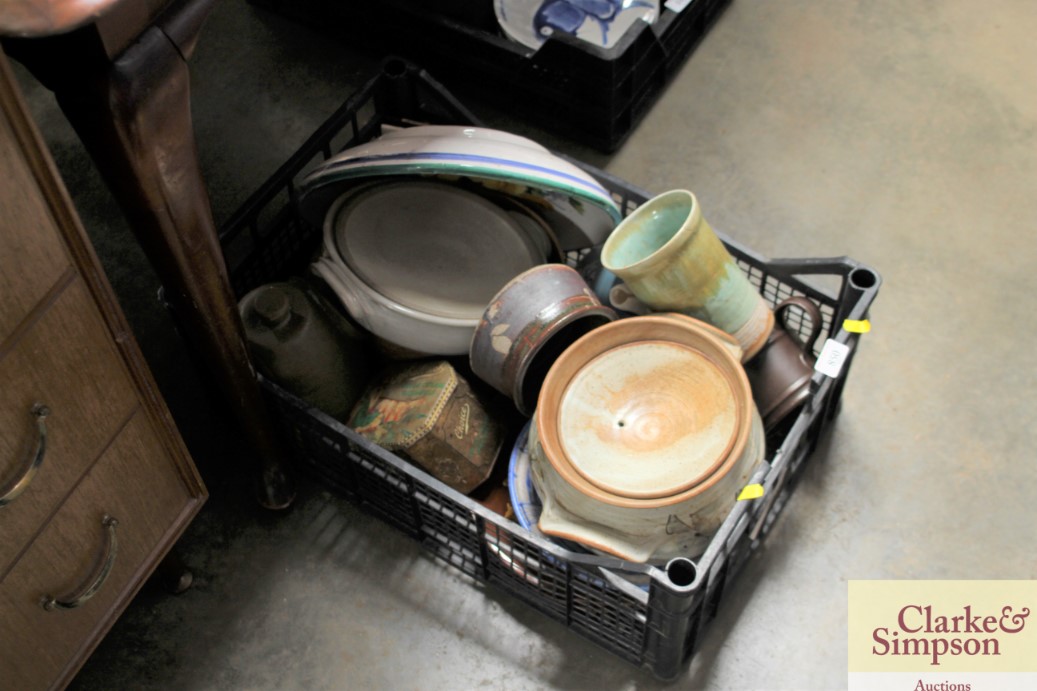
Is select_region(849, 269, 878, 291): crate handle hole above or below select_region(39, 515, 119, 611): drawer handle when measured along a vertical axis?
above

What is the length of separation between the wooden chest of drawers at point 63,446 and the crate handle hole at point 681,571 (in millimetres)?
530

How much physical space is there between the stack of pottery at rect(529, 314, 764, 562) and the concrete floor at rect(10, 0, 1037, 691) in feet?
0.70

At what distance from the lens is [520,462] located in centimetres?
140

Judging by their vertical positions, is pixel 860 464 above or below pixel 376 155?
below

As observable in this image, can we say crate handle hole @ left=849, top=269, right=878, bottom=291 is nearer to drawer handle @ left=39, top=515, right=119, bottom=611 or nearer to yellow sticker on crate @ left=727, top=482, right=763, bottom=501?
yellow sticker on crate @ left=727, top=482, right=763, bottom=501

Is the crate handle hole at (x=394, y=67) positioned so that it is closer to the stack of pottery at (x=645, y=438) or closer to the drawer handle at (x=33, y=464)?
the stack of pottery at (x=645, y=438)

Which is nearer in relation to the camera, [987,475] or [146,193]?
[146,193]

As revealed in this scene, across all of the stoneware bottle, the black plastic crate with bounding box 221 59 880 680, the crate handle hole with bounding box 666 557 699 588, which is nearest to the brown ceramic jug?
the black plastic crate with bounding box 221 59 880 680

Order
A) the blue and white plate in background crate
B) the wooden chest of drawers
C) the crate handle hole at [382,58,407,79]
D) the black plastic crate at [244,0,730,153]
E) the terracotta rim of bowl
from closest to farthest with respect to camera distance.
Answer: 1. the wooden chest of drawers
2. the terracotta rim of bowl
3. the crate handle hole at [382,58,407,79]
4. the black plastic crate at [244,0,730,153]
5. the blue and white plate in background crate

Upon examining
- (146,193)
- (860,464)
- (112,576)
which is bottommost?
(860,464)

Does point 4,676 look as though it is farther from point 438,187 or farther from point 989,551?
point 989,551

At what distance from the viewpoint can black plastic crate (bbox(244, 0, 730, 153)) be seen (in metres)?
1.74

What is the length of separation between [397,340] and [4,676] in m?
0.58

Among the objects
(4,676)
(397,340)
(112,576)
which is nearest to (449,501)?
(397,340)
